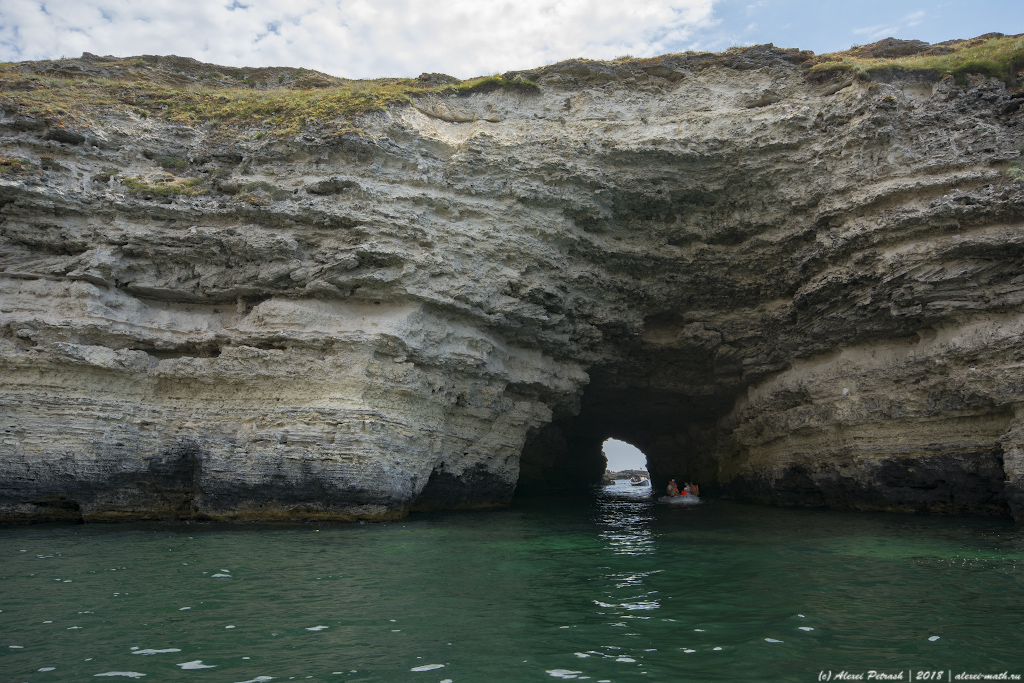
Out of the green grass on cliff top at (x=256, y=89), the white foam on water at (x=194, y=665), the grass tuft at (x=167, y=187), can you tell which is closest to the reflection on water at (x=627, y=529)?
the white foam on water at (x=194, y=665)

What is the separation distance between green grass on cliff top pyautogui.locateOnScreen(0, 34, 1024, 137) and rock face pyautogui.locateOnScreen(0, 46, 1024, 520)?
475 millimetres

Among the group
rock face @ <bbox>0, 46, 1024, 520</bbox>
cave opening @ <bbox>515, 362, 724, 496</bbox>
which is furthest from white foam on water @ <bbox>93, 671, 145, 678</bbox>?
cave opening @ <bbox>515, 362, 724, 496</bbox>

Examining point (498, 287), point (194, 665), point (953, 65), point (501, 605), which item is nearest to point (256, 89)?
point (498, 287)

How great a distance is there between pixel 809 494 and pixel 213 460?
16.5m

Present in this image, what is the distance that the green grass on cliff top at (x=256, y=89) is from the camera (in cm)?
1692

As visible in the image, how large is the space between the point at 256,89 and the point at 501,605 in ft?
70.8

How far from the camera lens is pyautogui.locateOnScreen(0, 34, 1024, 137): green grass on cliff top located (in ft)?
55.5

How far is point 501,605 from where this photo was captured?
7.11 meters

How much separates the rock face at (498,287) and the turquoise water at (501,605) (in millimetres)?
2432

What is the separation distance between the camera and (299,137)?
17469 mm

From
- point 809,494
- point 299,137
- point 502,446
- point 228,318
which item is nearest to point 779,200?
point 809,494

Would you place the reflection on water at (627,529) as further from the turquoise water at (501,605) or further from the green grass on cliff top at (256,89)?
the green grass on cliff top at (256,89)

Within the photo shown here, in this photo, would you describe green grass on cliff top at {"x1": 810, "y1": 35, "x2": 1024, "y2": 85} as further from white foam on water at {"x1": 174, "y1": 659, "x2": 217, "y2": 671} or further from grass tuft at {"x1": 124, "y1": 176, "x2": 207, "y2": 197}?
white foam on water at {"x1": 174, "y1": 659, "x2": 217, "y2": 671}

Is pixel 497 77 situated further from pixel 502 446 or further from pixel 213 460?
pixel 213 460
